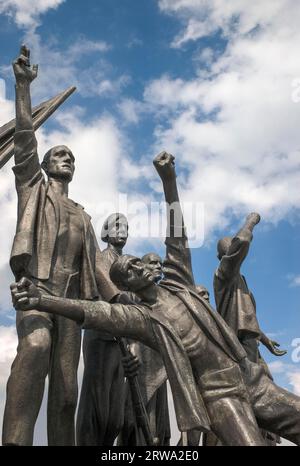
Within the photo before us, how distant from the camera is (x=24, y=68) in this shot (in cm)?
779

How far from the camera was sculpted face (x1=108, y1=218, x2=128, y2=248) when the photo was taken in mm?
9859

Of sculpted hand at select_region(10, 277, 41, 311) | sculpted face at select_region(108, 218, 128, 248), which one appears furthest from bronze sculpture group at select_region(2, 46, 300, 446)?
sculpted face at select_region(108, 218, 128, 248)

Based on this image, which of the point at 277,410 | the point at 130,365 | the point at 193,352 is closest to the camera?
the point at 193,352

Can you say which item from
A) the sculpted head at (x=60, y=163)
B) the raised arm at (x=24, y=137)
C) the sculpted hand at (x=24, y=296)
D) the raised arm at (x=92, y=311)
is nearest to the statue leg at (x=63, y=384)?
the raised arm at (x=92, y=311)

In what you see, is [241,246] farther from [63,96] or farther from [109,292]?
[63,96]

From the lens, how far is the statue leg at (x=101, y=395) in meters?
8.22

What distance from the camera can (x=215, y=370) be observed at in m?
6.72

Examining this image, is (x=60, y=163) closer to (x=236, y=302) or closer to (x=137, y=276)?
(x=137, y=276)

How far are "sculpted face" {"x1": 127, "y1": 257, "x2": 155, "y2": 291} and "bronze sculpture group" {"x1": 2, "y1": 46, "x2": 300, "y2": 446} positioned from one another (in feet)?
0.04

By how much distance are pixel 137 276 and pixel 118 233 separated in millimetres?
2787

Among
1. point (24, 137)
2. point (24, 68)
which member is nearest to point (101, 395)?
point (24, 137)
